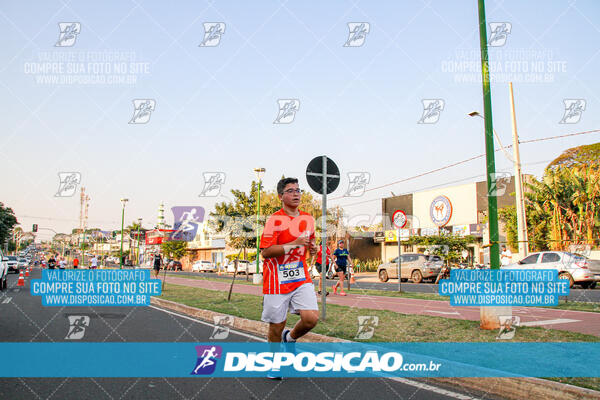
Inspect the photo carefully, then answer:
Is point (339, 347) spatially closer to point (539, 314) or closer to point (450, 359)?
point (450, 359)

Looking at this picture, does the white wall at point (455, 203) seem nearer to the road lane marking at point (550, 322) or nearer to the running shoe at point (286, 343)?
the road lane marking at point (550, 322)

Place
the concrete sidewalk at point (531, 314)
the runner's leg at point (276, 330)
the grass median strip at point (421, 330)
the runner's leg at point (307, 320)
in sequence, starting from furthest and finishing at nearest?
the concrete sidewalk at point (531, 314)
the grass median strip at point (421, 330)
the runner's leg at point (276, 330)
the runner's leg at point (307, 320)

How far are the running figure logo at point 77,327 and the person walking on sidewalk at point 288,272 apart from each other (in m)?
3.84

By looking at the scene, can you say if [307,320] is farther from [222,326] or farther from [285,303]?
[222,326]

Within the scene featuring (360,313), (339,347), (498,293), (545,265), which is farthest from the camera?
(545,265)

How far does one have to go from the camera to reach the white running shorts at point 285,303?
14.7ft

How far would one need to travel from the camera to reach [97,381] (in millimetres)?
4672

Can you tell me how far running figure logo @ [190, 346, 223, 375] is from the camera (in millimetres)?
5105

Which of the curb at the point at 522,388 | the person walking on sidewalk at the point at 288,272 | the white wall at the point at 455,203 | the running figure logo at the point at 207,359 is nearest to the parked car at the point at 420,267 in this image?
the white wall at the point at 455,203

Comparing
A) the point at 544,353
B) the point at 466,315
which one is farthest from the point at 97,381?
the point at 466,315

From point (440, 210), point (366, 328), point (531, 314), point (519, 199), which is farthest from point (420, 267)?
point (366, 328)

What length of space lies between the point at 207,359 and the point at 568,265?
16587 mm

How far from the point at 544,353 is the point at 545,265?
13.7 meters

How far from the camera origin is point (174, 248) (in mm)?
68938
